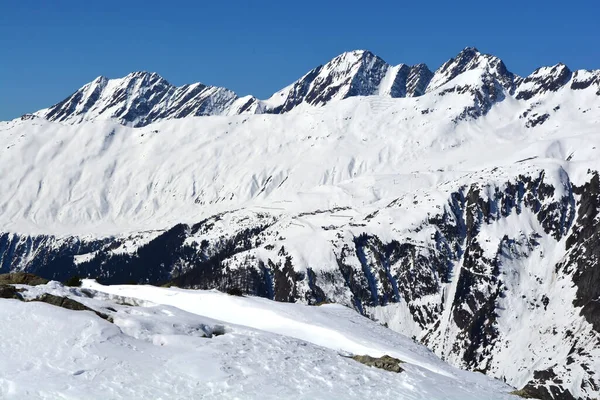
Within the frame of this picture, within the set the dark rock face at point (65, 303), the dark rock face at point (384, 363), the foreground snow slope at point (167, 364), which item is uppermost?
the dark rock face at point (384, 363)

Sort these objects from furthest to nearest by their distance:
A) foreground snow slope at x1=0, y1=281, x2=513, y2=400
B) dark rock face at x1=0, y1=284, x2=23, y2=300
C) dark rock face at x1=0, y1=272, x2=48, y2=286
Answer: dark rock face at x1=0, y1=272, x2=48, y2=286
dark rock face at x1=0, y1=284, x2=23, y2=300
foreground snow slope at x1=0, y1=281, x2=513, y2=400

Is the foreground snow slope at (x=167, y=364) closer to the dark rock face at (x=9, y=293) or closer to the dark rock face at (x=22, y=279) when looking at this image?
the dark rock face at (x=9, y=293)

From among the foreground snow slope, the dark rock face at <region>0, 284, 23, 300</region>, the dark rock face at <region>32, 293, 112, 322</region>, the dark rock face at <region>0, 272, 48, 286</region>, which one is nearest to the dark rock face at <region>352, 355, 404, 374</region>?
the foreground snow slope

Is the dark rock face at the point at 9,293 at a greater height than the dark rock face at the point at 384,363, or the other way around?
the dark rock face at the point at 384,363

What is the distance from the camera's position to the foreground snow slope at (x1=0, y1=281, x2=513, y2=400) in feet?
109

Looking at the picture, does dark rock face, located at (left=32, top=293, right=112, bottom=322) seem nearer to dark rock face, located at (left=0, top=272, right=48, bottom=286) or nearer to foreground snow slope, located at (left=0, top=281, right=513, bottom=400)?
foreground snow slope, located at (left=0, top=281, right=513, bottom=400)

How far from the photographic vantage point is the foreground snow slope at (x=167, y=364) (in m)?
33.3

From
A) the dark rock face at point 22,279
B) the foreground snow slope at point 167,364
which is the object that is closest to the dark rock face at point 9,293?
the foreground snow slope at point 167,364

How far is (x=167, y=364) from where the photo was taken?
3672 centimetres

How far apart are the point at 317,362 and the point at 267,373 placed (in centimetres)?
404

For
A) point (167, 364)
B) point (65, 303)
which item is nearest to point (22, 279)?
point (65, 303)

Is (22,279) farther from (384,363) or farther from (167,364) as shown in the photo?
(384,363)

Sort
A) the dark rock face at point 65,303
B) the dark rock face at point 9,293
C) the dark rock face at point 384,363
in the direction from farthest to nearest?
the dark rock face at point 9,293 < the dark rock face at point 65,303 < the dark rock face at point 384,363

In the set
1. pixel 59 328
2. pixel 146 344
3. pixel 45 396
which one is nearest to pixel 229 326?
pixel 146 344
